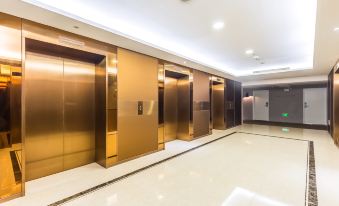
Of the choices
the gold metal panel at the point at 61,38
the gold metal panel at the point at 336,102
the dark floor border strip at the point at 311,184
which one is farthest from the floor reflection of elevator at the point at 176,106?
the gold metal panel at the point at 336,102

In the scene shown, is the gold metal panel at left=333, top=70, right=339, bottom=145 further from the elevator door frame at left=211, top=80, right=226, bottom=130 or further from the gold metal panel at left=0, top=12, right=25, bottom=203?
the gold metal panel at left=0, top=12, right=25, bottom=203

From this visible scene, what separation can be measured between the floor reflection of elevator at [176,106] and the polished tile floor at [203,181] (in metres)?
1.80

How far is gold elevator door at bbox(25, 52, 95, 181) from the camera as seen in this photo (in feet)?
11.1

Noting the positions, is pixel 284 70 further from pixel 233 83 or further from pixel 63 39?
pixel 63 39

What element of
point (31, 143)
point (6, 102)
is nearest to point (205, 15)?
point (6, 102)

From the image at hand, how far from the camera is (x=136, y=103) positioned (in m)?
4.61

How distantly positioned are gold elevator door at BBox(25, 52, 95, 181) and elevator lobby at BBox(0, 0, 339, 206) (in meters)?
0.02

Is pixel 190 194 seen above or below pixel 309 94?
below

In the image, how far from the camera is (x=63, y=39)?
330 centimetres

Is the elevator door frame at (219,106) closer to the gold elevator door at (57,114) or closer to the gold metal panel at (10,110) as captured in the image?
the gold elevator door at (57,114)

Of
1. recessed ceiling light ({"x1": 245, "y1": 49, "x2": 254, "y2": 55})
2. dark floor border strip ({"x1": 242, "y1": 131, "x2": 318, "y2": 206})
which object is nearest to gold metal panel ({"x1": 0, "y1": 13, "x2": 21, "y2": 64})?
dark floor border strip ({"x1": 242, "y1": 131, "x2": 318, "y2": 206})

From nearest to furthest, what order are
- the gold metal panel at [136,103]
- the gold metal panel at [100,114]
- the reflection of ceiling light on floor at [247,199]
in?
the reflection of ceiling light on floor at [247,199], the gold metal panel at [100,114], the gold metal panel at [136,103]

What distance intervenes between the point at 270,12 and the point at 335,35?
1.64 metres

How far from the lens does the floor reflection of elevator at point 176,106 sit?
6625mm
